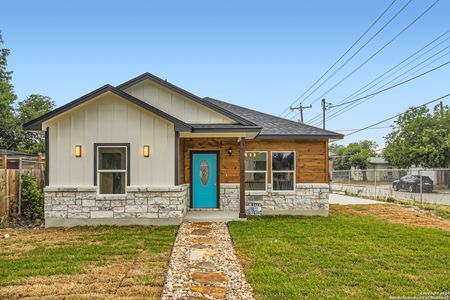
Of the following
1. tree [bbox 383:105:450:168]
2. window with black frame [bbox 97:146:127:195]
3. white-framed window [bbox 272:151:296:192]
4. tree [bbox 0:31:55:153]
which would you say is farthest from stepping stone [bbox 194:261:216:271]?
tree [bbox 383:105:450:168]

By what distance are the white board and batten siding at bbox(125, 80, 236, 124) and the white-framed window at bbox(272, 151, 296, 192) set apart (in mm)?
2232

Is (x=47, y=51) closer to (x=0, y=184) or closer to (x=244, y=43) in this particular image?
(x=244, y=43)

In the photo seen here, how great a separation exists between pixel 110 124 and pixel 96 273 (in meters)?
4.49

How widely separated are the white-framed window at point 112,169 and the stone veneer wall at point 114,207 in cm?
21

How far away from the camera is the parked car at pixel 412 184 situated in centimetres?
1752

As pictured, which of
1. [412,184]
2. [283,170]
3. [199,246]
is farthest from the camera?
[412,184]

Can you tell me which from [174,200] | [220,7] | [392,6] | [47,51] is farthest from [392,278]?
[47,51]

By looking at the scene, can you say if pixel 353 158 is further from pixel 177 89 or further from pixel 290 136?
pixel 177 89

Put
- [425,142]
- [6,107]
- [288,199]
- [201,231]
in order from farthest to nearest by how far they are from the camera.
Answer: [425,142] → [6,107] → [288,199] → [201,231]

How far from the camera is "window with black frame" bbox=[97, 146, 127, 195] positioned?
7957 mm

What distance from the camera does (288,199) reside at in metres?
9.92

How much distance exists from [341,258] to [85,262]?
171 inches

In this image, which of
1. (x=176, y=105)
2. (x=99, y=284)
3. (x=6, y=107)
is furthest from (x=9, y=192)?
(x=6, y=107)

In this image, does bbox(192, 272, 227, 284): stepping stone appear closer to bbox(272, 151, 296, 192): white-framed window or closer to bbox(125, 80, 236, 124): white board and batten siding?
bbox(125, 80, 236, 124): white board and batten siding
